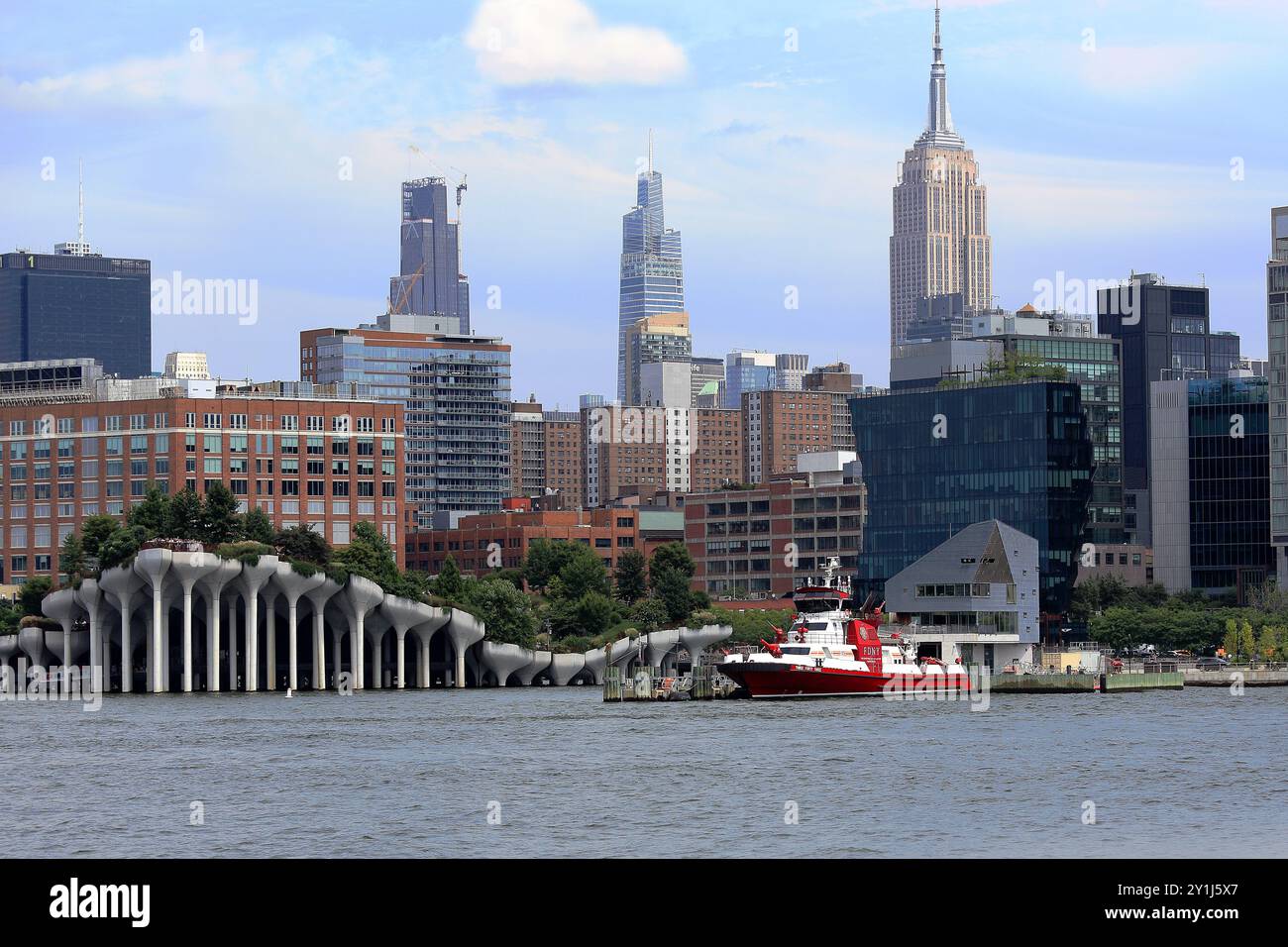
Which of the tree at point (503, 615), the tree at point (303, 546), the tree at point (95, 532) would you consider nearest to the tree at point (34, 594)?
the tree at point (95, 532)

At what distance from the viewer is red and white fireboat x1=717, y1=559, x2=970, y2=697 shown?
427 ft

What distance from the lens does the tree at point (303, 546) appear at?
175125mm

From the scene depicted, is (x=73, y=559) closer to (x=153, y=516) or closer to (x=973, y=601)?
(x=153, y=516)

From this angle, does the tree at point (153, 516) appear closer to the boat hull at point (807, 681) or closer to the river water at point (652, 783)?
the river water at point (652, 783)

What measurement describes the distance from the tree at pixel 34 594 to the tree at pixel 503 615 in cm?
3772

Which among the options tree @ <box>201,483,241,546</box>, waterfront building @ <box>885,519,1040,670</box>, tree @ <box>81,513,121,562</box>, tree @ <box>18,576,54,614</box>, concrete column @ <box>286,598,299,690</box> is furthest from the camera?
tree @ <box>18,576,54,614</box>

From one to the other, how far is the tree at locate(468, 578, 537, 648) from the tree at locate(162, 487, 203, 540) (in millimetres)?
25070

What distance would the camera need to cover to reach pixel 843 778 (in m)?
71.9

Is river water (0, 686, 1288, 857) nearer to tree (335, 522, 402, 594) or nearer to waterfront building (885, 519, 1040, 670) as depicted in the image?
tree (335, 522, 402, 594)

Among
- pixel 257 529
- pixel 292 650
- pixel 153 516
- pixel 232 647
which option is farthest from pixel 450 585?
pixel 232 647

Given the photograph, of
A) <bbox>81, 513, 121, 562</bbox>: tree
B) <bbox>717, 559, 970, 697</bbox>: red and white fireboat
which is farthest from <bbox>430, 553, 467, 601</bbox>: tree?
<bbox>717, 559, 970, 697</bbox>: red and white fireboat

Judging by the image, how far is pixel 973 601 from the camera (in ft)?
613
